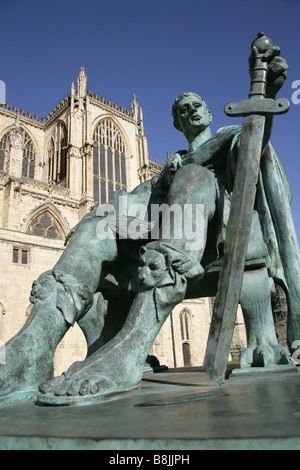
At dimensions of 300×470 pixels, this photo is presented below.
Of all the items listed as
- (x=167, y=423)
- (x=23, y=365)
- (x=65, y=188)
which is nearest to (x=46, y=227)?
(x=65, y=188)

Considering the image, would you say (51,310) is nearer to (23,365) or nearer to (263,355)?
(23,365)

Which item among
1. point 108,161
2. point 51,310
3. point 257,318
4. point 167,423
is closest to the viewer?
point 167,423

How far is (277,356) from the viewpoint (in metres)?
1.69

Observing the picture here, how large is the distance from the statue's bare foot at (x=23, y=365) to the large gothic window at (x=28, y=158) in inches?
1444

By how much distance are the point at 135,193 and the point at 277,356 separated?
3.94 feet

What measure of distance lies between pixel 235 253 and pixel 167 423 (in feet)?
2.70

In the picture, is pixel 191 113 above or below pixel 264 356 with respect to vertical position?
above

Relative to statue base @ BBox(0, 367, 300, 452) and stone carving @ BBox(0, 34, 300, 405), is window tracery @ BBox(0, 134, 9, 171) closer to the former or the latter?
stone carving @ BBox(0, 34, 300, 405)

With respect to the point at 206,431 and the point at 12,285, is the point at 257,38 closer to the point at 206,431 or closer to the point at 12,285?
the point at 206,431

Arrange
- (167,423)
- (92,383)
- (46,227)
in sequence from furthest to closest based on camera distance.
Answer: (46,227), (92,383), (167,423)

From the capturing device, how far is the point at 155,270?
138 cm

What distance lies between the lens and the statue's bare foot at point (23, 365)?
1315 mm

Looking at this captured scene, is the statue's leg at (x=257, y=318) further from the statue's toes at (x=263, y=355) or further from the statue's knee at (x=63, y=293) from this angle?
the statue's knee at (x=63, y=293)

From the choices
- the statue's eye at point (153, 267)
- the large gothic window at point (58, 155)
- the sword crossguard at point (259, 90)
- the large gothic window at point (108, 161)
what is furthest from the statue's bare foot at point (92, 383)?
the large gothic window at point (58, 155)
